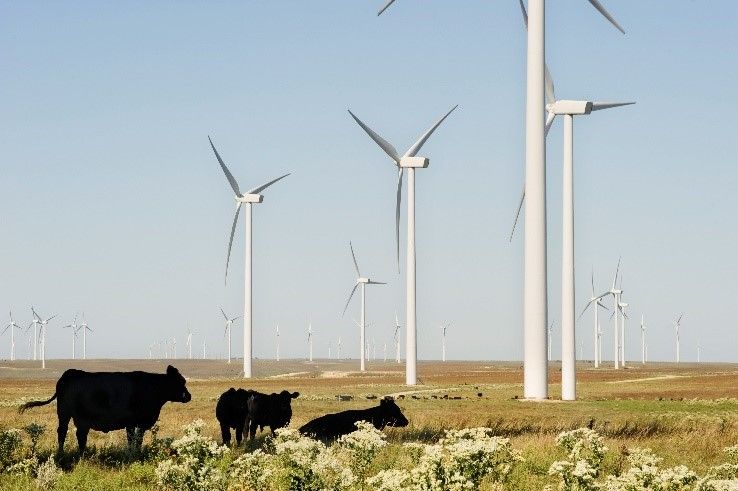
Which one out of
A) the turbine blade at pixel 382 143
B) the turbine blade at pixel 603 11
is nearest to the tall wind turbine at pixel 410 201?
the turbine blade at pixel 382 143

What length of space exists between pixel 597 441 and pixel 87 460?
29.4 feet

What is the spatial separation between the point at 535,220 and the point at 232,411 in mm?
20273

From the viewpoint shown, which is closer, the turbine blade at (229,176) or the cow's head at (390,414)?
the cow's head at (390,414)

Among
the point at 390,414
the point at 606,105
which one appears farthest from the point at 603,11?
the point at 390,414

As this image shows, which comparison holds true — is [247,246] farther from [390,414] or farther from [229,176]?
[390,414]

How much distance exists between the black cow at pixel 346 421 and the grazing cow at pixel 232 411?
1.31m

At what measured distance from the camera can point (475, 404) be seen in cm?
4156

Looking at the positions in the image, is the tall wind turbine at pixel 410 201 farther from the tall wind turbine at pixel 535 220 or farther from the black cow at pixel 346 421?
the black cow at pixel 346 421

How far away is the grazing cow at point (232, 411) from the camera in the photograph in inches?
924

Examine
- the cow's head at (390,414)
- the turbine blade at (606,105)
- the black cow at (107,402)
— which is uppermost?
the turbine blade at (606,105)

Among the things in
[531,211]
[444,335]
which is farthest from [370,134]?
[444,335]

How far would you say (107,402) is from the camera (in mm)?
20625

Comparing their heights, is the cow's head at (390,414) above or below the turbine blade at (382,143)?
below

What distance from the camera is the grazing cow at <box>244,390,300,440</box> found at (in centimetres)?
2344
